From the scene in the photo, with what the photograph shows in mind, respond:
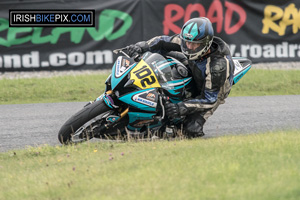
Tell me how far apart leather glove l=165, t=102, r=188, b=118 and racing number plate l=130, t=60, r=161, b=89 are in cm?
27

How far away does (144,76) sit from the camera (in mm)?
6266

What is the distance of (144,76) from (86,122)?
33.0 inches

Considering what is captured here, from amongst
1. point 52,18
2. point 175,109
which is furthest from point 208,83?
point 52,18

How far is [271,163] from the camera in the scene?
4730 millimetres

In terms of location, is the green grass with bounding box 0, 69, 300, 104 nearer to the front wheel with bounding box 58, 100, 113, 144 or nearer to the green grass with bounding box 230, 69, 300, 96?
the green grass with bounding box 230, 69, 300, 96

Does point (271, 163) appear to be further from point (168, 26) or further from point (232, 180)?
point (168, 26)

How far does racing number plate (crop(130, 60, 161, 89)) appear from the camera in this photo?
245 inches

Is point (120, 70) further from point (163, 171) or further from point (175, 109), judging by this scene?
point (163, 171)

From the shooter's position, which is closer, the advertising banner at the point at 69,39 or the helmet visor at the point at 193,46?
the helmet visor at the point at 193,46

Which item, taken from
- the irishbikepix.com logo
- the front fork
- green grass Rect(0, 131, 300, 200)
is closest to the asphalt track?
the front fork

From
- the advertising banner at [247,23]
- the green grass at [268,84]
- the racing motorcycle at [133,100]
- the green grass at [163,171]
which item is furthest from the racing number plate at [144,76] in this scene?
the advertising banner at [247,23]

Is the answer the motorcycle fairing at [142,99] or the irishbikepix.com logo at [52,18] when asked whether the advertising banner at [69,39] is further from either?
the motorcycle fairing at [142,99]

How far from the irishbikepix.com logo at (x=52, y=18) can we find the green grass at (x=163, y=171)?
657 cm

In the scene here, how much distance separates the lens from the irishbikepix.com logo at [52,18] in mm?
12305
